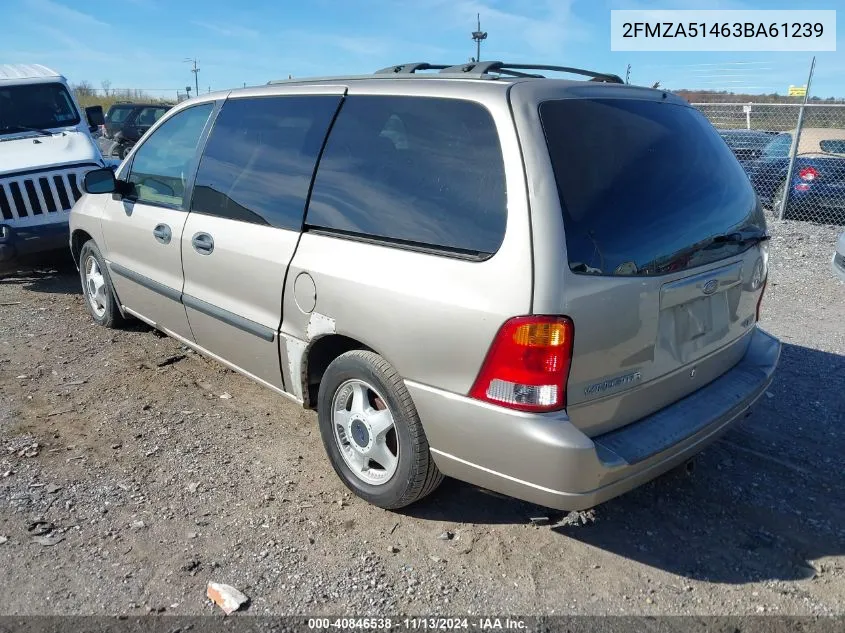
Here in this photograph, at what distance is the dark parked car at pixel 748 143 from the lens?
11.4 m

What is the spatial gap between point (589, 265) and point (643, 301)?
289 mm

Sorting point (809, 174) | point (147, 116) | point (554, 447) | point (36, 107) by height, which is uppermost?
point (36, 107)

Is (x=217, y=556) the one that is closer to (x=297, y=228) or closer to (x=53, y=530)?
(x=53, y=530)

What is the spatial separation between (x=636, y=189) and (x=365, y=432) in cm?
156

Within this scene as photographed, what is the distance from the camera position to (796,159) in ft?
35.3

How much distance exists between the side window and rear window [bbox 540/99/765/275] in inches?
96.5

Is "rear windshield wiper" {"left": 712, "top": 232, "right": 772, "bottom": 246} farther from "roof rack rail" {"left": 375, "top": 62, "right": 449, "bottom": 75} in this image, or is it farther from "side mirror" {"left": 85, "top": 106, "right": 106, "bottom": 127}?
"side mirror" {"left": 85, "top": 106, "right": 106, "bottom": 127}

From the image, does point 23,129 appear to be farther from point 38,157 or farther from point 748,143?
point 748,143

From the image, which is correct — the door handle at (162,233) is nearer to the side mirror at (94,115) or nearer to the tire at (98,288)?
the tire at (98,288)

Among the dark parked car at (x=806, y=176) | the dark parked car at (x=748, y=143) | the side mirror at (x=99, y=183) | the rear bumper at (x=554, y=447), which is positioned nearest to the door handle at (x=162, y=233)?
the side mirror at (x=99, y=183)

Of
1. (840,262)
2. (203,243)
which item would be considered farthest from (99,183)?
(840,262)

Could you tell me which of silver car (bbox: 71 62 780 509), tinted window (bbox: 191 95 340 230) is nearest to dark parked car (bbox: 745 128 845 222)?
silver car (bbox: 71 62 780 509)

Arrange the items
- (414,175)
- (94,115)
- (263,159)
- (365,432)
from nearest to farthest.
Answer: (414,175)
(365,432)
(263,159)
(94,115)

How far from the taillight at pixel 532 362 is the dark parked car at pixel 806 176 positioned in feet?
33.1
